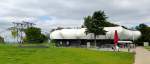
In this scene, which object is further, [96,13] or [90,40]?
[90,40]

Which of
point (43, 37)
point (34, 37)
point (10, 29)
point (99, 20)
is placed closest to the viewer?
point (99, 20)

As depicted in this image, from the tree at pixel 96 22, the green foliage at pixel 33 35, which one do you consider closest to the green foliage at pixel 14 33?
the green foliage at pixel 33 35

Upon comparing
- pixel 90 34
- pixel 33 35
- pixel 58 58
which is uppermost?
pixel 90 34

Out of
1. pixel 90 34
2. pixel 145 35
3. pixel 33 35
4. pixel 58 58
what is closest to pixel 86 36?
pixel 90 34

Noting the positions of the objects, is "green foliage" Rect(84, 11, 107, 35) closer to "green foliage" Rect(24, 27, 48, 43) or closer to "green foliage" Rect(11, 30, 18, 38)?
"green foliage" Rect(11, 30, 18, 38)

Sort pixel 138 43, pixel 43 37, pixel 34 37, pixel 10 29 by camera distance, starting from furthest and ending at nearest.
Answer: pixel 43 37
pixel 34 37
pixel 138 43
pixel 10 29

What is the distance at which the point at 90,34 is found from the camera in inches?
4788

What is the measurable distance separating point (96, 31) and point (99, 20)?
361 cm

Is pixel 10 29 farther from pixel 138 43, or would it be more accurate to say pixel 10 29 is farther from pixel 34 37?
pixel 138 43

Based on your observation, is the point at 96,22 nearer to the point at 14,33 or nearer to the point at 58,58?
the point at 14,33

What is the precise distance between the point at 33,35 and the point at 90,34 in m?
30.2

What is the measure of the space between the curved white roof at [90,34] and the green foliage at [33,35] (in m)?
7.00

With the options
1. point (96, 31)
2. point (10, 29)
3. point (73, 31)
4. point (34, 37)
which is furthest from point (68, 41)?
point (96, 31)

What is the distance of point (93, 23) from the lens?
336 feet
